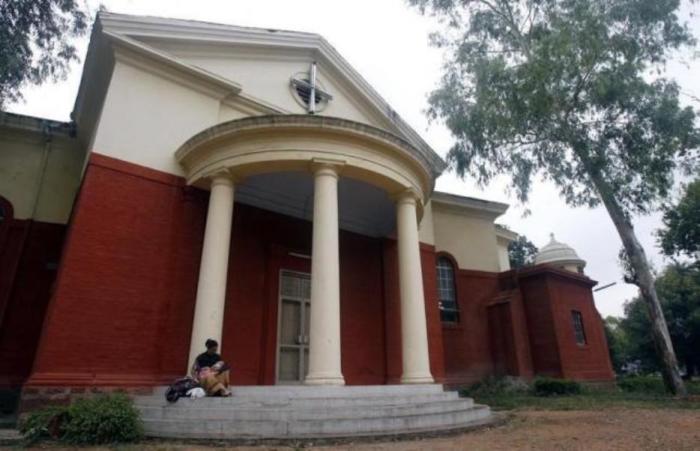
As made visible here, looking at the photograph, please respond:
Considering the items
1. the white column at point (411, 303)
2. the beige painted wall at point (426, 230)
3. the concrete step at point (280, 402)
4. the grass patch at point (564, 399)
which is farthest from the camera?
the beige painted wall at point (426, 230)

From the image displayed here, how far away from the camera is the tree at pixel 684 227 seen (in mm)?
23695

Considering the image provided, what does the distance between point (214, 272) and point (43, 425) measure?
11.2 feet

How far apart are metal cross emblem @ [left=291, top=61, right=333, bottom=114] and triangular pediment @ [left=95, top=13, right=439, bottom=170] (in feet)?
0.69

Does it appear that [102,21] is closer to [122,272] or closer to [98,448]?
[122,272]

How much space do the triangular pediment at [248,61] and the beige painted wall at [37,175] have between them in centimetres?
410

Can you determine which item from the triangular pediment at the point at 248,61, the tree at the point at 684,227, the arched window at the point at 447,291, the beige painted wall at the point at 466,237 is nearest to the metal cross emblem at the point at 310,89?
the triangular pediment at the point at 248,61

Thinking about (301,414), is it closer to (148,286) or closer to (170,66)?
(148,286)

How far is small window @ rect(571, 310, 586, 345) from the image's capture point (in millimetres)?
17109

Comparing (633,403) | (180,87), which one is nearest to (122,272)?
(180,87)

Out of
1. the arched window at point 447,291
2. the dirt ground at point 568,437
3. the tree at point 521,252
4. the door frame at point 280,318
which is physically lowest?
the dirt ground at point 568,437

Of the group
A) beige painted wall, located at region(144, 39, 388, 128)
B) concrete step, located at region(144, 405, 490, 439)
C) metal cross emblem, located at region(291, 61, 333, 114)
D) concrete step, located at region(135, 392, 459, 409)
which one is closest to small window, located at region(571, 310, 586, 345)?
beige painted wall, located at region(144, 39, 388, 128)

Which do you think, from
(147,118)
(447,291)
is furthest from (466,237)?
(147,118)

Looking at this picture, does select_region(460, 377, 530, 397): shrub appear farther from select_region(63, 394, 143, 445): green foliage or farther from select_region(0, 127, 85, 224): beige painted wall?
select_region(0, 127, 85, 224): beige painted wall

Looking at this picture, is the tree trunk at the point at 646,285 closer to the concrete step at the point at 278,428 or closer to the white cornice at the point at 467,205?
the white cornice at the point at 467,205
